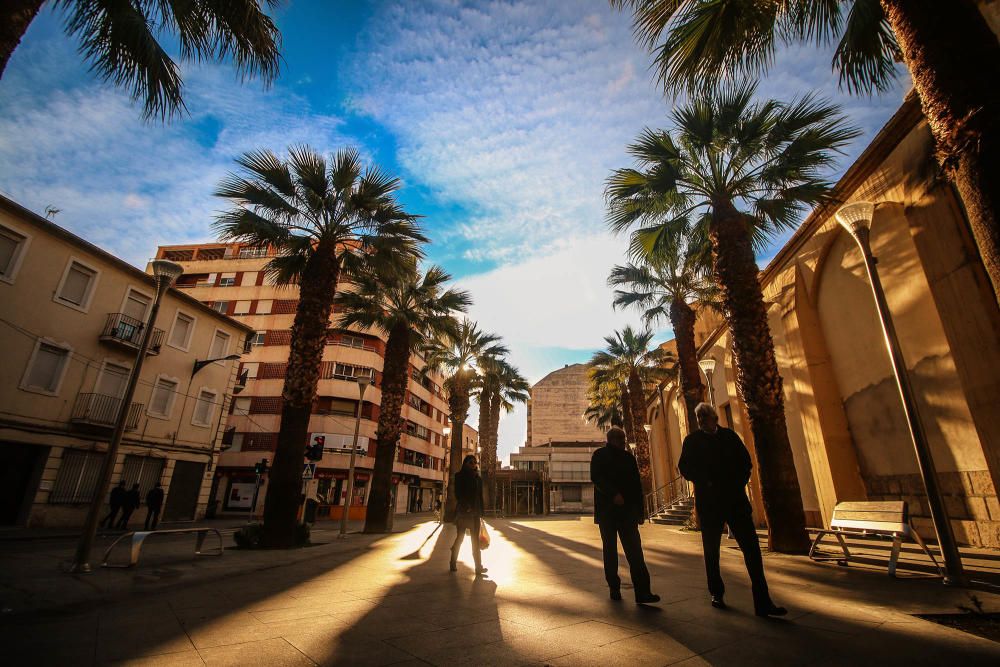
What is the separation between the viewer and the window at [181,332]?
19.4m

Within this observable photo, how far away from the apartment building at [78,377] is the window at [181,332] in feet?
0.15

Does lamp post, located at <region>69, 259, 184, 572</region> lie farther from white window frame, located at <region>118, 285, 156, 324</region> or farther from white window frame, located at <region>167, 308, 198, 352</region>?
white window frame, located at <region>167, 308, 198, 352</region>

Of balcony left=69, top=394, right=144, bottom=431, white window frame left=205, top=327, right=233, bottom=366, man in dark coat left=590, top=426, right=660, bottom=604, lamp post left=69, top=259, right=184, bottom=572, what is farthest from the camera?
white window frame left=205, top=327, right=233, bottom=366

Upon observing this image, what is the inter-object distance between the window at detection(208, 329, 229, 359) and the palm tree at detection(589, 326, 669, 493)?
19.9m

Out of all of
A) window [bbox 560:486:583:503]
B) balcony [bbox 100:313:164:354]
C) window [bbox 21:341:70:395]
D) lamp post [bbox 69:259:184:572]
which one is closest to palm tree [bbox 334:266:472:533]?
lamp post [bbox 69:259:184:572]

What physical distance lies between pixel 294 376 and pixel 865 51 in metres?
12.1

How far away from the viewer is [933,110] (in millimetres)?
3863

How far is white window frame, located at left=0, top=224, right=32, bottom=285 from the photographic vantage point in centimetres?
1358

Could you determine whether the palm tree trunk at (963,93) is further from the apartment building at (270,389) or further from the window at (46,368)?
the apartment building at (270,389)

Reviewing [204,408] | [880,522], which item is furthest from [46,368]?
[880,522]

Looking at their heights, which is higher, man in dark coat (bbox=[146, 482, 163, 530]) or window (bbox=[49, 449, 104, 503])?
window (bbox=[49, 449, 104, 503])

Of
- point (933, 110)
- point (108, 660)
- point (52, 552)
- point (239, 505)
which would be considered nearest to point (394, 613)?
point (108, 660)

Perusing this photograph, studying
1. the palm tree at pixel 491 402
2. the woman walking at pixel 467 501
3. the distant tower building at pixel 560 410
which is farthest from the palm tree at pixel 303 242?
the distant tower building at pixel 560 410

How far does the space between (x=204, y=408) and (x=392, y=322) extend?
1152 cm
